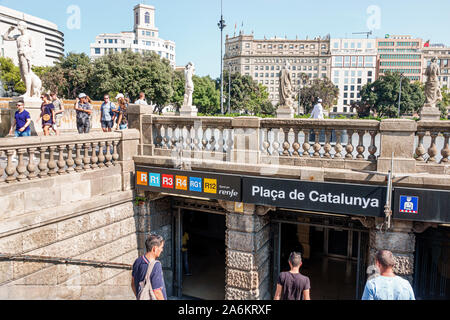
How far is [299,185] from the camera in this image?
24.6 feet

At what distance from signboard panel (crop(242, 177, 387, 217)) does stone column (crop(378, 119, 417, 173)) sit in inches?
22.4

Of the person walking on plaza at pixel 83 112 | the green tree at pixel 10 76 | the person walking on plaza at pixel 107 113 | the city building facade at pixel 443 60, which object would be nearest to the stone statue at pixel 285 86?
the person walking on plaza at pixel 107 113

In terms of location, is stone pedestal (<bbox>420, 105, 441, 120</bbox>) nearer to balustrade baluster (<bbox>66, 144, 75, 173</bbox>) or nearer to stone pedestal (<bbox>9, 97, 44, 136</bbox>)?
balustrade baluster (<bbox>66, 144, 75, 173</bbox>)

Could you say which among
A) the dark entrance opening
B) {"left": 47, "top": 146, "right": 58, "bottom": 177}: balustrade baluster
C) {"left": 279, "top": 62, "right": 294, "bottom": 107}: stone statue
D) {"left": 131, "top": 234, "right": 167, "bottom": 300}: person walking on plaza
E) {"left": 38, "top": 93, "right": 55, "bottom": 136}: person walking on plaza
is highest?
{"left": 279, "top": 62, "right": 294, "bottom": 107}: stone statue

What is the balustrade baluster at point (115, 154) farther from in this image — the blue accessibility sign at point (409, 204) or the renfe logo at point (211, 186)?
the blue accessibility sign at point (409, 204)

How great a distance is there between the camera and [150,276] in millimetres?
4078

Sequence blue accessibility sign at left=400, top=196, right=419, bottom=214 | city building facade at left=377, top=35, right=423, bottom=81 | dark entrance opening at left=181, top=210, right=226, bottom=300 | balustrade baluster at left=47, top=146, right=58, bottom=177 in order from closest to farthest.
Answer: blue accessibility sign at left=400, top=196, right=419, bottom=214 < balustrade baluster at left=47, top=146, right=58, bottom=177 < dark entrance opening at left=181, top=210, right=226, bottom=300 < city building facade at left=377, top=35, right=423, bottom=81

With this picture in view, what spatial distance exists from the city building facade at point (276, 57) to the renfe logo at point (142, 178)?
15957 cm

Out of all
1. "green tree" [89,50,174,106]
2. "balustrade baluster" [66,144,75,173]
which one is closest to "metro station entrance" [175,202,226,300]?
"balustrade baluster" [66,144,75,173]

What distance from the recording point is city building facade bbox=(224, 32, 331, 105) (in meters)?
165

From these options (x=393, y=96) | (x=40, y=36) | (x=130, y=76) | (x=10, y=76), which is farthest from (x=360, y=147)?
(x=40, y=36)

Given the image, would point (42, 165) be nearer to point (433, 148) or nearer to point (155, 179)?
point (155, 179)
